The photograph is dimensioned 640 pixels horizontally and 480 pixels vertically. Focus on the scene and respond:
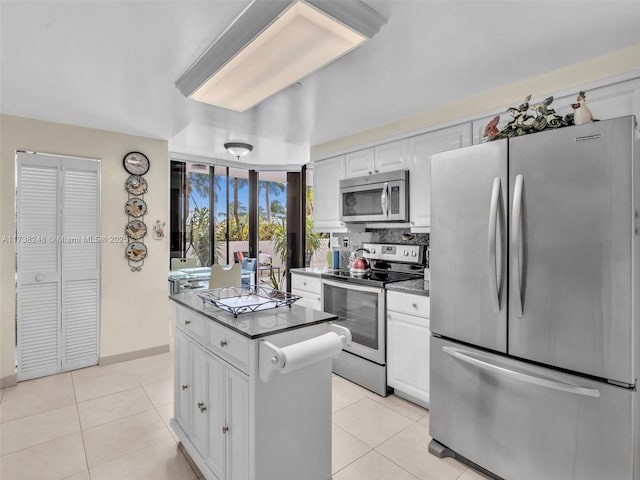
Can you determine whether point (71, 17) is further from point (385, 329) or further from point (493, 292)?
point (385, 329)

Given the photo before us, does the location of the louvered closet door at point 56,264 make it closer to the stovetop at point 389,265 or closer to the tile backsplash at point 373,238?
the stovetop at point 389,265

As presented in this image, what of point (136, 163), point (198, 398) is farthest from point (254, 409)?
point (136, 163)

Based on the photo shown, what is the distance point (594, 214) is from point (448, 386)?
1.23 metres

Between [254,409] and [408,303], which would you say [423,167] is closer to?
[408,303]

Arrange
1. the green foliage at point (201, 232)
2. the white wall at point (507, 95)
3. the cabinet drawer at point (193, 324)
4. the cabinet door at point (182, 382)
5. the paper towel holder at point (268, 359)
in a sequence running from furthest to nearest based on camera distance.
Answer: the green foliage at point (201, 232) → the cabinet door at point (182, 382) → the white wall at point (507, 95) → the cabinet drawer at point (193, 324) → the paper towel holder at point (268, 359)

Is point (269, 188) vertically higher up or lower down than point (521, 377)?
higher up

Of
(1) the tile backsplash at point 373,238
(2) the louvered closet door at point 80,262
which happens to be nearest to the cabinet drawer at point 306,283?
(1) the tile backsplash at point 373,238

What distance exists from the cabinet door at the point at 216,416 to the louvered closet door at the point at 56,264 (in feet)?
7.76

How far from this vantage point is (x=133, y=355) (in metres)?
3.74

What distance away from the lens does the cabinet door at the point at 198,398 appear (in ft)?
6.23

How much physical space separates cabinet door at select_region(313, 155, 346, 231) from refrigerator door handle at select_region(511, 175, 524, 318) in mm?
2183

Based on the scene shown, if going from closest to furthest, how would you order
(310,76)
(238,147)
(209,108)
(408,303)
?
(310,76) < (408,303) < (209,108) < (238,147)

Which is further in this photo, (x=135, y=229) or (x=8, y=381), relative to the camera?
(x=135, y=229)

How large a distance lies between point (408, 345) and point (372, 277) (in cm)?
67
